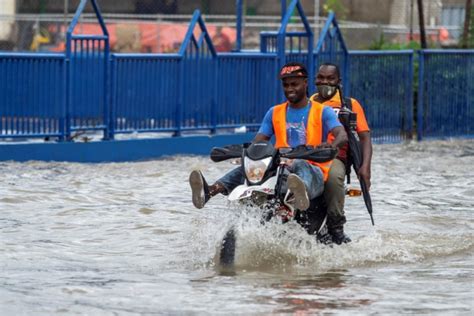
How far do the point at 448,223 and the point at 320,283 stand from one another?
404cm

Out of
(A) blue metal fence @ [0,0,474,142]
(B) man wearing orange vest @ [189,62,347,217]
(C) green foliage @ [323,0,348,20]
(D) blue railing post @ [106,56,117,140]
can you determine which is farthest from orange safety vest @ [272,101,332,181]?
(C) green foliage @ [323,0,348,20]

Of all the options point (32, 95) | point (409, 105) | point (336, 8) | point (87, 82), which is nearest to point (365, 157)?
point (32, 95)

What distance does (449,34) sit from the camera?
34.9 meters

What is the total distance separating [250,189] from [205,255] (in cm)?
131

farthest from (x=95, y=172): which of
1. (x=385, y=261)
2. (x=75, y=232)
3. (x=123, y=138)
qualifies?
(x=385, y=261)

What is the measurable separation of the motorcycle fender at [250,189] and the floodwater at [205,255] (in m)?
0.26

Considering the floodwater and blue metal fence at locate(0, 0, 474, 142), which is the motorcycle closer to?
the floodwater

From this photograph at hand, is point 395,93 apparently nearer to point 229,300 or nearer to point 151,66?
point 151,66

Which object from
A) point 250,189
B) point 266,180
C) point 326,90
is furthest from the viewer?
point 326,90

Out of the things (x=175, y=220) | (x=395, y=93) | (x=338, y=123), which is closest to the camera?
(x=338, y=123)

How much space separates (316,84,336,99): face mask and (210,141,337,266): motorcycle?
1642 mm

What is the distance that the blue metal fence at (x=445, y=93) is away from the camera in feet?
77.3

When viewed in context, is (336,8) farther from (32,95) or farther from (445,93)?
(32,95)

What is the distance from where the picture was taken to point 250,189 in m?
9.09
